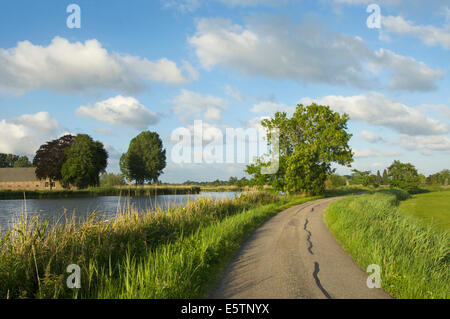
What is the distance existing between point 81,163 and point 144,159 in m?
18.5

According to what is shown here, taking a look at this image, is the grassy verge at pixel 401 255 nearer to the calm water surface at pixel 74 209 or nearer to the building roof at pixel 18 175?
the calm water surface at pixel 74 209

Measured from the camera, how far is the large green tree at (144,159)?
65.9 metres

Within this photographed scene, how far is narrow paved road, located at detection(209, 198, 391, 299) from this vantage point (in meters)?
4.85

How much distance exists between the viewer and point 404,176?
4850 centimetres

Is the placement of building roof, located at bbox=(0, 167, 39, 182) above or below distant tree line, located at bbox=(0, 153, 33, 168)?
below

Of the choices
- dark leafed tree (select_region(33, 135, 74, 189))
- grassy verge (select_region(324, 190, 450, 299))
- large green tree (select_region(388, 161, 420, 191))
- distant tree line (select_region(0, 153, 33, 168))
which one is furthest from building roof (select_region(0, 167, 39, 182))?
large green tree (select_region(388, 161, 420, 191))

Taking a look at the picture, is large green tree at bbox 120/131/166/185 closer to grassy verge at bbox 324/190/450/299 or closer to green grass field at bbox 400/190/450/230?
green grass field at bbox 400/190/450/230

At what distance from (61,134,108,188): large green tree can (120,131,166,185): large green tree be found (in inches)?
488

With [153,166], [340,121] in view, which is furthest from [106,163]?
[340,121]

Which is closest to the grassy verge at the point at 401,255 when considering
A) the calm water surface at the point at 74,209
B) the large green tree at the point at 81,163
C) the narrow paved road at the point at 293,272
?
the narrow paved road at the point at 293,272

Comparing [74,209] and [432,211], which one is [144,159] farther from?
[74,209]

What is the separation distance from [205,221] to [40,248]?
6.63 m

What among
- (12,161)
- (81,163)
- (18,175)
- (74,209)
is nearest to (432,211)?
(74,209)

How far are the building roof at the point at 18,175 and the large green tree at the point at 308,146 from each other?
2301 inches
